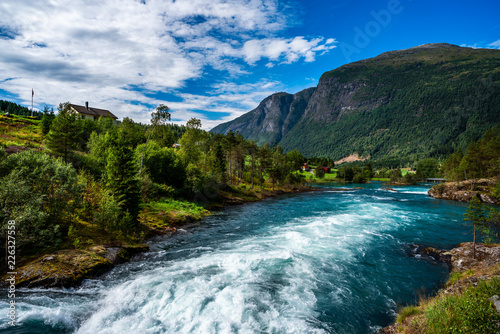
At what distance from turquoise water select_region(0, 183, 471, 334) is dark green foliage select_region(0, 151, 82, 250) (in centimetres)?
407

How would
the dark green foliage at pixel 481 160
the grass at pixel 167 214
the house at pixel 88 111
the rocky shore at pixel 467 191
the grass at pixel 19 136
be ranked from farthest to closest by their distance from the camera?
the house at pixel 88 111 → the dark green foliage at pixel 481 160 → the rocky shore at pixel 467 191 → the grass at pixel 19 136 → the grass at pixel 167 214

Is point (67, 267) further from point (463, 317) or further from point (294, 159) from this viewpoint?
point (294, 159)

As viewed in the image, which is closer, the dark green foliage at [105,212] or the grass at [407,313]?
the grass at [407,313]

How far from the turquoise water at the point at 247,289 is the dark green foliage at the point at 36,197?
4074mm

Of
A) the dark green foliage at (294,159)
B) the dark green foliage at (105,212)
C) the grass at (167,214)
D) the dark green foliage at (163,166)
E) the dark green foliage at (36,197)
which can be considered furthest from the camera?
the dark green foliage at (294,159)

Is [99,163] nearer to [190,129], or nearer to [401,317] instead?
[190,129]

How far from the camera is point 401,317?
9727mm

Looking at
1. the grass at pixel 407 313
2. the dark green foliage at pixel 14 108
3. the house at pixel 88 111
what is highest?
the dark green foliage at pixel 14 108

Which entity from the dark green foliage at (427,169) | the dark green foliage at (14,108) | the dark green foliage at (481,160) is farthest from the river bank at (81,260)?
the dark green foliage at (427,169)

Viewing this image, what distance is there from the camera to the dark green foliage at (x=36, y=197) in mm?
13289

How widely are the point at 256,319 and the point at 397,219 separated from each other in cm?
3283

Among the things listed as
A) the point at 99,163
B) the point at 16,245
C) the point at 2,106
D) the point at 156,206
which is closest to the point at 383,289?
the point at 16,245

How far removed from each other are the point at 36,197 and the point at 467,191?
269 feet

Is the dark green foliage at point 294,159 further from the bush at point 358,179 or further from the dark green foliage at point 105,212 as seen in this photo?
the dark green foliage at point 105,212
